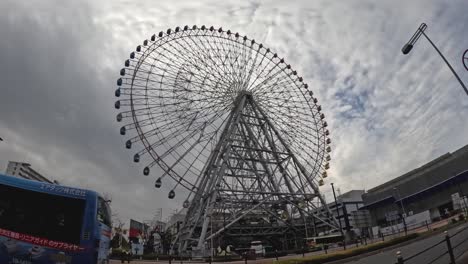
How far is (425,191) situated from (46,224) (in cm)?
7394

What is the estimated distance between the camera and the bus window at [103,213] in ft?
48.2

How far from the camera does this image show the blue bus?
40.9 ft

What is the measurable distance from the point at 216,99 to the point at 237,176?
955 centimetres

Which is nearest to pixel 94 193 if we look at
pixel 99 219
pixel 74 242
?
pixel 99 219

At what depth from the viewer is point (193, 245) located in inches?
1310

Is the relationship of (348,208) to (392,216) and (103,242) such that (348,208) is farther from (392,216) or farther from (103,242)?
(103,242)

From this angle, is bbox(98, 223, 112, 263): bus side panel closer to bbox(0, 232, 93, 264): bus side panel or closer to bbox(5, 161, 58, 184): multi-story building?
bbox(0, 232, 93, 264): bus side panel

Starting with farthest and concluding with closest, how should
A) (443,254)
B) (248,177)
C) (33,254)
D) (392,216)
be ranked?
(392,216) < (248,177) < (33,254) < (443,254)

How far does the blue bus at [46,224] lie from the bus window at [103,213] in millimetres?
525

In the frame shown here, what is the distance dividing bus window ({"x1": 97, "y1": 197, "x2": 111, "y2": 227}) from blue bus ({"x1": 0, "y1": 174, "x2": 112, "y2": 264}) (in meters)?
0.52

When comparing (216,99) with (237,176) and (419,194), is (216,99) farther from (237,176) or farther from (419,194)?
(419,194)

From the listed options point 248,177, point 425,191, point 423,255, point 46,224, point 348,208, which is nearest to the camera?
point 46,224

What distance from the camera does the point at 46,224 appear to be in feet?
42.6

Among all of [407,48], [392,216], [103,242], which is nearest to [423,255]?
[407,48]
